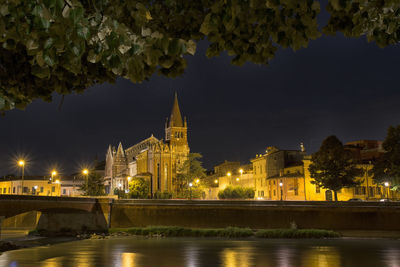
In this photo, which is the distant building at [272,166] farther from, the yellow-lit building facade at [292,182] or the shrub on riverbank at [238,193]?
the shrub on riverbank at [238,193]

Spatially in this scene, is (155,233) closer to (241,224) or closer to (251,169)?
(241,224)

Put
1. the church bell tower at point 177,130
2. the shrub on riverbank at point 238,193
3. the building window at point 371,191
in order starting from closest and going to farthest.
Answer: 1. the building window at point 371,191
2. the shrub on riverbank at point 238,193
3. the church bell tower at point 177,130

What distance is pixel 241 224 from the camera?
2160 inches

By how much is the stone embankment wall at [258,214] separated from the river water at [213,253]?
17.8 ft

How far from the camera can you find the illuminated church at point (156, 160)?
358 ft

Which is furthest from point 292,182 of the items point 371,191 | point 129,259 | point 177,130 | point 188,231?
point 177,130

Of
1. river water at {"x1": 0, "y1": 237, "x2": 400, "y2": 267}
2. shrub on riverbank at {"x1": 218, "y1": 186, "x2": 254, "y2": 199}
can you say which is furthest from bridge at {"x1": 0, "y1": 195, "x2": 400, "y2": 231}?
shrub on riverbank at {"x1": 218, "y1": 186, "x2": 254, "y2": 199}

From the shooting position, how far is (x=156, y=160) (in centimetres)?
11069

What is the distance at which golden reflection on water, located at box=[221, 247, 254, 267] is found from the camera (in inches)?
1272

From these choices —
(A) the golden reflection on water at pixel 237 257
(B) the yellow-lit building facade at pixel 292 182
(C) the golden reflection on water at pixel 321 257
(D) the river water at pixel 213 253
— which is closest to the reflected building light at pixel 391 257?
(D) the river water at pixel 213 253

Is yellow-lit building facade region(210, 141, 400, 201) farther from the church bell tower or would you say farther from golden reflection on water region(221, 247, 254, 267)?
the church bell tower

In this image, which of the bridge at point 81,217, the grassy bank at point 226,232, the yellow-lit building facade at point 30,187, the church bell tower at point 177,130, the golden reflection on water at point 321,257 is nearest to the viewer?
the golden reflection on water at point 321,257

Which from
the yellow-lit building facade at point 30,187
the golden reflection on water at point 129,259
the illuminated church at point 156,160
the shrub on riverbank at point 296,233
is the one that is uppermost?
the illuminated church at point 156,160

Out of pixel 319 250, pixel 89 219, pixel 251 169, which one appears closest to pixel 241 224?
pixel 319 250
